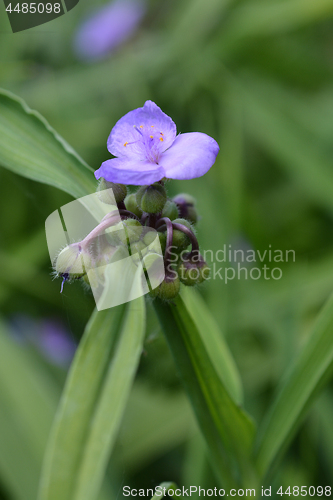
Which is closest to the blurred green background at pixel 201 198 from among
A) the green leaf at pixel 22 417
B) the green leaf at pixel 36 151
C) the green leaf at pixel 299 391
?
the green leaf at pixel 22 417

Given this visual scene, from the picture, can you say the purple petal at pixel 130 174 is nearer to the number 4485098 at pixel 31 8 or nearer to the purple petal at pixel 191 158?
the purple petal at pixel 191 158

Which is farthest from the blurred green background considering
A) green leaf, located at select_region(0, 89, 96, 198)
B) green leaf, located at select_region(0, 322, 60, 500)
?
green leaf, located at select_region(0, 89, 96, 198)

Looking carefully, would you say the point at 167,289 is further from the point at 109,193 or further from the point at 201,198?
the point at 201,198

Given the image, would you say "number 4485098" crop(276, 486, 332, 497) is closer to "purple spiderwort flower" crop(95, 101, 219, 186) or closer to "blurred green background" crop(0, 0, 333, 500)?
"blurred green background" crop(0, 0, 333, 500)

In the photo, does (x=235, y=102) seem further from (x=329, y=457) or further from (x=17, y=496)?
(x=17, y=496)

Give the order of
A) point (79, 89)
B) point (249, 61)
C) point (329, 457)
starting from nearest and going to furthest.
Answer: point (329, 457) → point (79, 89) → point (249, 61)

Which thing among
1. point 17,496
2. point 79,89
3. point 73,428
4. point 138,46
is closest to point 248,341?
point 17,496
